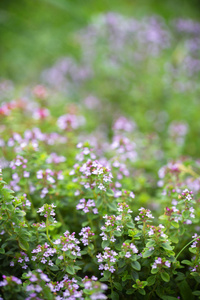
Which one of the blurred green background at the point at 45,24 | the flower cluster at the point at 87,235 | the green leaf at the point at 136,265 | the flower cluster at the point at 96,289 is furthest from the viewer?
the blurred green background at the point at 45,24

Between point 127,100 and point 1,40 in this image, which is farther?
point 1,40

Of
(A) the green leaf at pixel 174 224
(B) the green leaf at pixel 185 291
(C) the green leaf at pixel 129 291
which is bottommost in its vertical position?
(B) the green leaf at pixel 185 291

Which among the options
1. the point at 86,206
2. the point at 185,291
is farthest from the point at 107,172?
the point at 185,291

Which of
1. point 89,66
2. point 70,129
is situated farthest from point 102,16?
point 70,129

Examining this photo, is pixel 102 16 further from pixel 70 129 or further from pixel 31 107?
pixel 70 129

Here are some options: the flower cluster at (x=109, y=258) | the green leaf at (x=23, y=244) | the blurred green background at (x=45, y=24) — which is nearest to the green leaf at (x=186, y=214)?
the flower cluster at (x=109, y=258)

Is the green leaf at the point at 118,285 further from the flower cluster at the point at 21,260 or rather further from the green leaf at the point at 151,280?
the flower cluster at the point at 21,260

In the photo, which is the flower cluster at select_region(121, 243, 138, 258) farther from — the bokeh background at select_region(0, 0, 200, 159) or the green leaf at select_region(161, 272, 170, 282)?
the bokeh background at select_region(0, 0, 200, 159)
